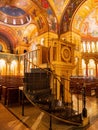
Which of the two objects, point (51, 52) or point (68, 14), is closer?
point (51, 52)

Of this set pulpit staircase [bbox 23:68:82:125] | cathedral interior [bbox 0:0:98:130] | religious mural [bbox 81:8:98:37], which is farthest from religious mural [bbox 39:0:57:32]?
pulpit staircase [bbox 23:68:82:125]

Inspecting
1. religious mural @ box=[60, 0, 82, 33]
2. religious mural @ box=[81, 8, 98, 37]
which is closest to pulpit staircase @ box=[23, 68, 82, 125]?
religious mural @ box=[60, 0, 82, 33]

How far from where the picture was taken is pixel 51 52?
6879 mm

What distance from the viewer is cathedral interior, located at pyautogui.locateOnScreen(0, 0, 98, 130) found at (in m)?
5.27

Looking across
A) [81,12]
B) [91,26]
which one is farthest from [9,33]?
[91,26]

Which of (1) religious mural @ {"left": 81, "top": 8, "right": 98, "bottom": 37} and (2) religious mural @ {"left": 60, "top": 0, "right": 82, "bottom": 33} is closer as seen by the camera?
(2) religious mural @ {"left": 60, "top": 0, "right": 82, "bottom": 33}

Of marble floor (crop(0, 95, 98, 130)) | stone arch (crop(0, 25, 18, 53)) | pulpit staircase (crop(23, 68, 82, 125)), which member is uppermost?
stone arch (crop(0, 25, 18, 53))

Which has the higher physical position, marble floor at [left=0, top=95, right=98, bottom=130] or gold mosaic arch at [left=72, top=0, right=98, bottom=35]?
gold mosaic arch at [left=72, top=0, right=98, bottom=35]

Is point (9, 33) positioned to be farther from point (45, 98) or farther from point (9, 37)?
point (45, 98)

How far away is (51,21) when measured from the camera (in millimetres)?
15836

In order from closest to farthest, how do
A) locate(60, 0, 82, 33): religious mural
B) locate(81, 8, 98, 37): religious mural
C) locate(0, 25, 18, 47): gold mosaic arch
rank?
locate(60, 0, 82, 33): religious mural → locate(81, 8, 98, 37): religious mural → locate(0, 25, 18, 47): gold mosaic arch

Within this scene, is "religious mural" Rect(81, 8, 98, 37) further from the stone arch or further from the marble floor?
the marble floor

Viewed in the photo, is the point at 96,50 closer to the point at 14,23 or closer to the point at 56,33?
the point at 56,33

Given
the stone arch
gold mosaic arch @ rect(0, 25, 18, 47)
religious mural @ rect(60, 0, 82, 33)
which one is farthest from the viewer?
the stone arch
